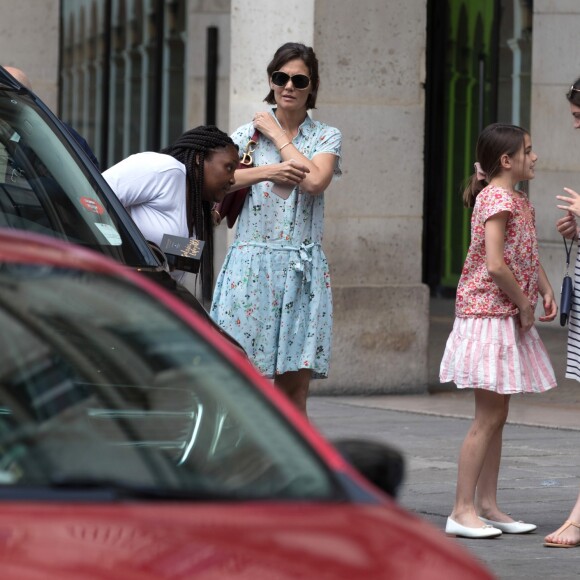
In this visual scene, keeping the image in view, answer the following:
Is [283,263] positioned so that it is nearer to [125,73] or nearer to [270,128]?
[270,128]

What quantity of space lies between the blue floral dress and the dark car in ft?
3.60

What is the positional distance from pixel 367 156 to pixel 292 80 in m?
4.32

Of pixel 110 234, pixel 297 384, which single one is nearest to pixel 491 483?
pixel 297 384

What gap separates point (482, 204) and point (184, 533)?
4.05 m

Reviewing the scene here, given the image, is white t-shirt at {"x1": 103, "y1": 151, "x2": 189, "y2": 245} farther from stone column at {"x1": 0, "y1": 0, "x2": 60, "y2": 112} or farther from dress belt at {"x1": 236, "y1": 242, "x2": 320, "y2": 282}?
stone column at {"x1": 0, "y1": 0, "x2": 60, "y2": 112}

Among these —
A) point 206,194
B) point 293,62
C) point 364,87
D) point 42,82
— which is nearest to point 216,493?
point 206,194

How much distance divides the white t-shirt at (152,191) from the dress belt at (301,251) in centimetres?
67

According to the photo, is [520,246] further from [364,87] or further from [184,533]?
[364,87]

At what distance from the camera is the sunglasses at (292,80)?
7.12 metres

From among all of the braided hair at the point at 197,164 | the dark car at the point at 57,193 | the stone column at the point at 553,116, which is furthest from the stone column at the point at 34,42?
the dark car at the point at 57,193

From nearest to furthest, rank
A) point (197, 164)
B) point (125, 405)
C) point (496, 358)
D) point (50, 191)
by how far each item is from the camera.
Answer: point (125, 405) → point (50, 191) → point (197, 164) → point (496, 358)

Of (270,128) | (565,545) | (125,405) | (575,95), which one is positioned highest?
(575,95)

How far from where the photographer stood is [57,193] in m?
5.80

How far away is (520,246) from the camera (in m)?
6.79
